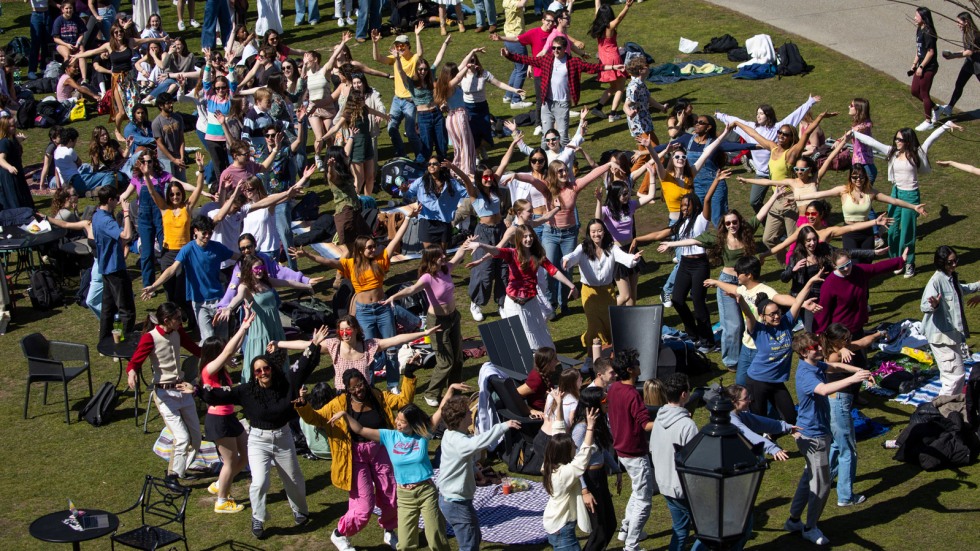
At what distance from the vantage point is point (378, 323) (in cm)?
1266

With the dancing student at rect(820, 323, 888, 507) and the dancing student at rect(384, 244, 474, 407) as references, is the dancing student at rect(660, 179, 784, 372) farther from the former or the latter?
the dancing student at rect(384, 244, 474, 407)

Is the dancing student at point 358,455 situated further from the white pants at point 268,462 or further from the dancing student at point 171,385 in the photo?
the dancing student at point 171,385

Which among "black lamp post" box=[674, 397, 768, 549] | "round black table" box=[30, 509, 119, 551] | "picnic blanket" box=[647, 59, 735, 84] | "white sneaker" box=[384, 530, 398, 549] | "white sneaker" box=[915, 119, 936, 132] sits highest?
"black lamp post" box=[674, 397, 768, 549]

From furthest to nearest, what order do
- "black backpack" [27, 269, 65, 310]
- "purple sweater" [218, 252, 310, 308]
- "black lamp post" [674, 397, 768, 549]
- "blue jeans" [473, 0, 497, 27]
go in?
"blue jeans" [473, 0, 497, 27]
"black backpack" [27, 269, 65, 310]
"purple sweater" [218, 252, 310, 308]
"black lamp post" [674, 397, 768, 549]

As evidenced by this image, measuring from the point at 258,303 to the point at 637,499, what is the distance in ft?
14.7

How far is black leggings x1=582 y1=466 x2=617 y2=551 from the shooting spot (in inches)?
363

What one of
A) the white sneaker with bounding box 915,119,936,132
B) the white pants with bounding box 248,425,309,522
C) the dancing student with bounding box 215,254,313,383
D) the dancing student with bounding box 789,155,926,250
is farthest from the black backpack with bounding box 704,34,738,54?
the white pants with bounding box 248,425,309,522

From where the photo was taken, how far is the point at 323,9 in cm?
2783

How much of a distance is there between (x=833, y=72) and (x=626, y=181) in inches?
349

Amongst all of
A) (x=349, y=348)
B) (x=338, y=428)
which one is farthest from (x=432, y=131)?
(x=338, y=428)

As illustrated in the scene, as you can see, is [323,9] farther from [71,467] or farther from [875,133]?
[71,467]

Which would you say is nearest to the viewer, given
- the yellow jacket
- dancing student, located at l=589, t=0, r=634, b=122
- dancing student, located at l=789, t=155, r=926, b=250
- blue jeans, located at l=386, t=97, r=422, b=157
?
→ the yellow jacket

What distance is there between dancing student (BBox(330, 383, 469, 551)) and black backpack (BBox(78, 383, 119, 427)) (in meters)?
4.68

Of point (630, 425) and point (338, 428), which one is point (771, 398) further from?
point (338, 428)
